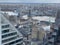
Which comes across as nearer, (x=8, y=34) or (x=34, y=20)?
(x=34, y=20)

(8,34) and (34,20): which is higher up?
(34,20)

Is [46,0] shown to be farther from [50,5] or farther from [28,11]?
[28,11]

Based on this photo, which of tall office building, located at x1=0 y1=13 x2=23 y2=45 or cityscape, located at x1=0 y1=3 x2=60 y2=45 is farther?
tall office building, located at x1=0 y1=13 x2=23 y2=45

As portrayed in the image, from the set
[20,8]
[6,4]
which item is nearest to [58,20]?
[20,8]

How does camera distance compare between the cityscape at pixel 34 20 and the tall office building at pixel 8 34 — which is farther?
the tall office building at pixel 8 34
